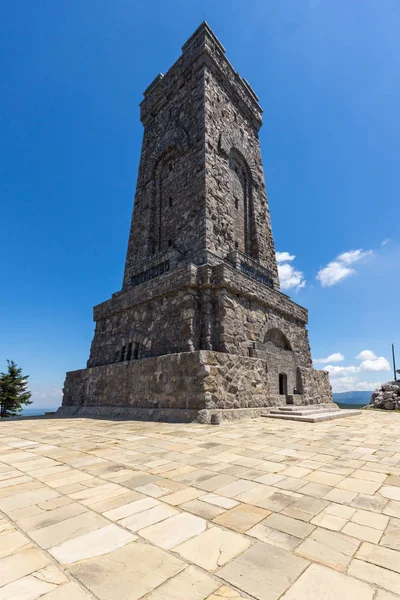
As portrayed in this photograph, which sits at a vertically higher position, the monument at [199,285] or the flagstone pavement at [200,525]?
the monument at [199,285]

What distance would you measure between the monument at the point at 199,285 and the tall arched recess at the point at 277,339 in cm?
7

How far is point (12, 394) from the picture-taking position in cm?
2677

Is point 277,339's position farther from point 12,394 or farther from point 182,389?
point 12,394

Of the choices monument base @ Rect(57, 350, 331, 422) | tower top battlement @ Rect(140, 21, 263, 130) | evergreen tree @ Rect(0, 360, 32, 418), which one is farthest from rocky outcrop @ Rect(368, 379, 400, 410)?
evergreen tree @ Rect(0, 360, 32, 418)

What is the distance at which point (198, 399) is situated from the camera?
24.2 feet

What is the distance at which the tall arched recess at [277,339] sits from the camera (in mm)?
11241

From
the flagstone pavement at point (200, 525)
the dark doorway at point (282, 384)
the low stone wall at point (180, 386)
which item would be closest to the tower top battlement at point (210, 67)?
the low stone wall at point (180, 386)

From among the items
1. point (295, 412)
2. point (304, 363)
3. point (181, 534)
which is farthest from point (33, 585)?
point (304, 363)

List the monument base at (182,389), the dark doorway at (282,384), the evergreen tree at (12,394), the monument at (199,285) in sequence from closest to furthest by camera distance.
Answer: the monument base at (182,389)
the monument at (199,285)
the dark doorway at (282,384)
the evergreen tree at (12,394)

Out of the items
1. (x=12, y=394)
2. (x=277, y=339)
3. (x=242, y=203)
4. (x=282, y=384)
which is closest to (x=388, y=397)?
(x=282, y=384)

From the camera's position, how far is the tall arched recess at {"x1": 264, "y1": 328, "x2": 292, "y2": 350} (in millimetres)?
11241

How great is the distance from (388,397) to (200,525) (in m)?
19.5

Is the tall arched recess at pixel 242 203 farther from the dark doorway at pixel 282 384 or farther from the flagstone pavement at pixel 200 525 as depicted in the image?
the flagstone pavement at pixel 200 525

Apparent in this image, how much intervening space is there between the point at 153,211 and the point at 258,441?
11.2m
